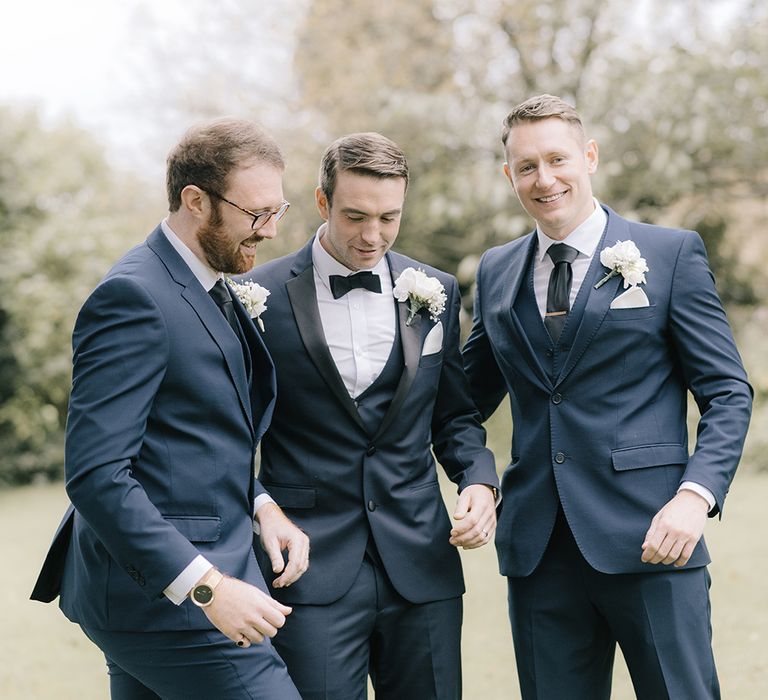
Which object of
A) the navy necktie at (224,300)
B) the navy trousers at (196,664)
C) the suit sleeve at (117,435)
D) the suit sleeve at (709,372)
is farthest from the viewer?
the suit sleeve at (709,372)

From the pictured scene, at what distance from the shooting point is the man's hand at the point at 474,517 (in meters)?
3.33

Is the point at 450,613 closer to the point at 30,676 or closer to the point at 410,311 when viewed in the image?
the point at 410,311

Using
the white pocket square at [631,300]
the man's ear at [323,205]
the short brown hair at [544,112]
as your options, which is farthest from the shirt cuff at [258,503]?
the short brown hair at [544,112]

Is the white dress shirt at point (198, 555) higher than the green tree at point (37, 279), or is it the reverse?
the white dress shirt at point (198, 555)

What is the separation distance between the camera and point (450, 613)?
3553 millimetres

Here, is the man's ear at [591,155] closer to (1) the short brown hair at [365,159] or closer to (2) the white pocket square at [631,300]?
(2) the white pocket square at [631,300]

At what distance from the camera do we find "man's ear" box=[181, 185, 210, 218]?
2820 millimetres

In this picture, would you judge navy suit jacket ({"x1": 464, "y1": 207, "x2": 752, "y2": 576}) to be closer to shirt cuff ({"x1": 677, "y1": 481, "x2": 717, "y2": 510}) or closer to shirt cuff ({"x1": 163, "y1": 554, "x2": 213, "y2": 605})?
shirt cuff ({"x1": 677, "y1": 481, "x2": 717, "y2": 510})

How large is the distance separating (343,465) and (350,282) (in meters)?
0.59

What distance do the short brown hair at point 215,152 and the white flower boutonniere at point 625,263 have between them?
116 centimetres

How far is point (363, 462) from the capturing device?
3.43 meters

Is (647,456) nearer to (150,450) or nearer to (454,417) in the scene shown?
(454,417)

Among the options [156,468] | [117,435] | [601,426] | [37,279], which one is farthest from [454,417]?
[37,279]

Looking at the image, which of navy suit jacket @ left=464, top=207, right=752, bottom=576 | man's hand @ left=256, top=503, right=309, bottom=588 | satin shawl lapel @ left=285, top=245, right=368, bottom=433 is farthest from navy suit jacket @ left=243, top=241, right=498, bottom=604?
navy suit jacket @ left=464, top=207, right=752, bottom=576
